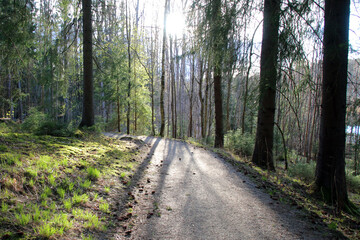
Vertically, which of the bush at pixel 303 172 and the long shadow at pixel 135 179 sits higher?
the long shadow at pixel 135 179

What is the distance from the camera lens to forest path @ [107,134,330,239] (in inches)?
108

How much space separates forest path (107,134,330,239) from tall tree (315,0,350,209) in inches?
67.2

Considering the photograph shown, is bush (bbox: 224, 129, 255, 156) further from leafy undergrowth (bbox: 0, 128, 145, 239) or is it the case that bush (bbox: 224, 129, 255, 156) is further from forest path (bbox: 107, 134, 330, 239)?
leafy undergrowth (bbox: 0, 128, 145, 239)

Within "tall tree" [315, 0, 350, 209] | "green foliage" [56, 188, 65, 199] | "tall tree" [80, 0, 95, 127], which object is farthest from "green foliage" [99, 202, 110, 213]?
"tall tree" [80, 0, 95, 127]

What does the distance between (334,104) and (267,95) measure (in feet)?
7.91

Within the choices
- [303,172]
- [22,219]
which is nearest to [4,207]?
[22,219]

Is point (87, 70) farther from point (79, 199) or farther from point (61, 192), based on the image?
point (79, 199)

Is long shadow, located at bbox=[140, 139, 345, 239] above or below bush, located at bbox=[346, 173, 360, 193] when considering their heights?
above

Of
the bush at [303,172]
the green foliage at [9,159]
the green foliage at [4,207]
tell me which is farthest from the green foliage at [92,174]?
the bush at [303,172]

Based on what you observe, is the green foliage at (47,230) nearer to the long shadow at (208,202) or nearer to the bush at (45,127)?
the long shadow at (208,202)

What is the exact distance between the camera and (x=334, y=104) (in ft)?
14.8

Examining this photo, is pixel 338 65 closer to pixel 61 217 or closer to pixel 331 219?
pixel 331 219

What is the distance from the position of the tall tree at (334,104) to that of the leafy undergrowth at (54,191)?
4.60 meters

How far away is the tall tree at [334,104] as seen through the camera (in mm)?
4293
